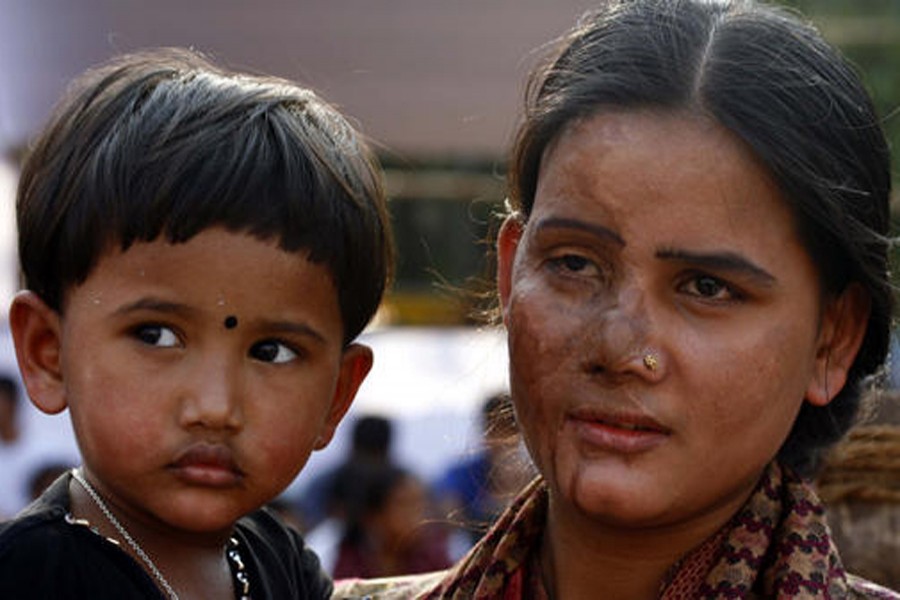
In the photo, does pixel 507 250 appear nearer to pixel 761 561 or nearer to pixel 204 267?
pixel 204 267

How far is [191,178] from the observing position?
98.7 inches

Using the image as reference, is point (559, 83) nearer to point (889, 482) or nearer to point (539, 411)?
point (539, 411)

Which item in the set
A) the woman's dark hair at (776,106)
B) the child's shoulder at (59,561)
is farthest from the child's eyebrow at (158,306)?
the woman's dark hair at (776,106)

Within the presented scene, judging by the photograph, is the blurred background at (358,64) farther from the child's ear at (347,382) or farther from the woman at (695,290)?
the woman at (695,290)

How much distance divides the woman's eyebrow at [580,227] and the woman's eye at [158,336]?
599mm

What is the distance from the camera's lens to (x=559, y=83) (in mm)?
2652

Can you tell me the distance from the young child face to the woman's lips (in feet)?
1.64

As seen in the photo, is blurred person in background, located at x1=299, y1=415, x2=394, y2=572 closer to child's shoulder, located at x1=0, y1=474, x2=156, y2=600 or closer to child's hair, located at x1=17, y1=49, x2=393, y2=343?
child's hair, located at x1=17, y1=49, x2=393, y2=343

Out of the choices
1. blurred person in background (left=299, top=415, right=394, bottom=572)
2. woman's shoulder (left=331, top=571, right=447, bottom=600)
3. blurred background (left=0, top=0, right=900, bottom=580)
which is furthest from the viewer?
blurred background (left=0, top=0, right=900, bottom=580)

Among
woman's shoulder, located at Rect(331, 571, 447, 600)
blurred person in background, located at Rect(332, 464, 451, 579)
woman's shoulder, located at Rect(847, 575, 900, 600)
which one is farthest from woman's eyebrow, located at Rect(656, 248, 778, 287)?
blurred person in background, located at Rect(332, 464, 451, 579)

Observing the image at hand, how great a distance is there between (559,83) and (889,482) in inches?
44.4

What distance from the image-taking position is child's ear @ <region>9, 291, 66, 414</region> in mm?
2605

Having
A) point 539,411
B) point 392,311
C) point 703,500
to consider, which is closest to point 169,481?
point 539,411

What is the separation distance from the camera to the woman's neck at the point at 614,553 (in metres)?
2.56
